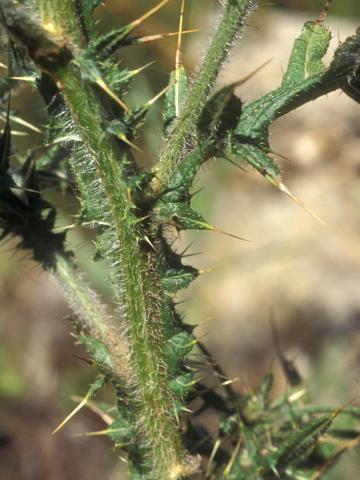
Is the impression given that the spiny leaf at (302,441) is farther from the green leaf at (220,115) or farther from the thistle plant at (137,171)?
the green leaf at (220,115)

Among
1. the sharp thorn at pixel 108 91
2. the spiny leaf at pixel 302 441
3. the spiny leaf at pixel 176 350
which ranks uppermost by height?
the sharp thorn at pixel 108 91

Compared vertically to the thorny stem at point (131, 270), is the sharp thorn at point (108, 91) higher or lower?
higher

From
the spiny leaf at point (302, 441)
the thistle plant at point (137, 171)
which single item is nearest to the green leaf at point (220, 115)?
the thistle plant at point (137, 171)

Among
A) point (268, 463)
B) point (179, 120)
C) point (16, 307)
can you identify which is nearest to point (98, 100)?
point (179, 120)

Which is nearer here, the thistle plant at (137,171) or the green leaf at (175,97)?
the thistle plant at (137,171)

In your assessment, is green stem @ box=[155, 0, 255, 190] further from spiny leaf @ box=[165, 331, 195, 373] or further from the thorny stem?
spiny leaf @ box=[165, 331, 195, 373]

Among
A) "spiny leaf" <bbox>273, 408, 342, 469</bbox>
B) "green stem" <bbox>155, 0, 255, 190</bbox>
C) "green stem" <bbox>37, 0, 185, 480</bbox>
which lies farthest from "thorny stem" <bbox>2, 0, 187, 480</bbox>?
"spiny leaf" <bbox>273, 408, 342, 469</bbox>

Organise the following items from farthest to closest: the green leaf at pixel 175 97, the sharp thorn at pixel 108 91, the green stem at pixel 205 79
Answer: the green leaf at pixel 175 97, the green stem at pixel 205 79, the sharp thorn at pixel 108 91

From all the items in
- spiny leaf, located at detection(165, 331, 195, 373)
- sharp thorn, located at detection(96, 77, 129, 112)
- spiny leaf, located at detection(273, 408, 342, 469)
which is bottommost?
spiny leaf, located at detection(273, 408, 342, 469)
